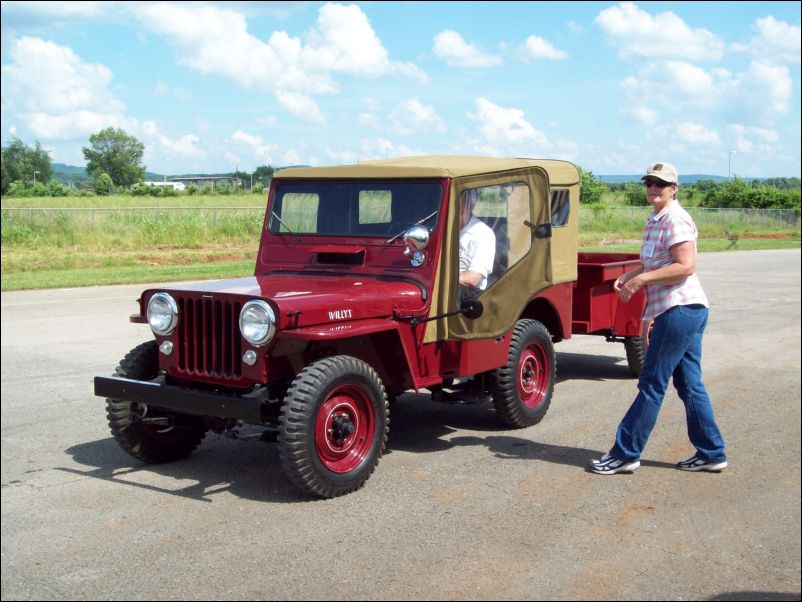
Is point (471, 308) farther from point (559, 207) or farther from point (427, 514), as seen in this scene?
point (559, 207)

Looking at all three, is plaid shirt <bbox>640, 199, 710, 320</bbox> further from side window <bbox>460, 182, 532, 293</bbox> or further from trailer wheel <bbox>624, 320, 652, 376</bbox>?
trailer wheel <bbox>624, 320, 652, 376</bbox>

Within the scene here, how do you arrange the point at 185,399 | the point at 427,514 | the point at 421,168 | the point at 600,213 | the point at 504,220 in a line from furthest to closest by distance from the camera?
1. the point at 600,213
2. the point at 504,220
3. the point at 421,168
4. the point at 185,399
5. the point at 427,514

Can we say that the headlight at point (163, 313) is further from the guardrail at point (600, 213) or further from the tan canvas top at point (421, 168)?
the guardrail at point (600, 213)

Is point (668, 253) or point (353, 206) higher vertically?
point (353, 206)

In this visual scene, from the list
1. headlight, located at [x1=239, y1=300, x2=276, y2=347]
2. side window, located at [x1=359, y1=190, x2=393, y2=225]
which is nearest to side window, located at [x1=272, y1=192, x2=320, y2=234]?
side window, located at [x1=359, y1=190, x2=393, y2=225]

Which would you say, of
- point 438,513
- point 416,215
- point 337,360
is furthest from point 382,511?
point 416,215

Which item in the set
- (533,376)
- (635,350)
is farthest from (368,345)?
(635,350)

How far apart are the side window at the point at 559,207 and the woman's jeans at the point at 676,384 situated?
2.25 meters

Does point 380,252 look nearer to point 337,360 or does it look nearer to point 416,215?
point 416,215

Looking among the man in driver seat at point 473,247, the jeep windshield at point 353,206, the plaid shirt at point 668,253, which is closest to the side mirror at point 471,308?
the man in driver seat at point 473,247

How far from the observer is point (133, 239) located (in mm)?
24656

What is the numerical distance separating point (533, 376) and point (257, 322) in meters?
2.87

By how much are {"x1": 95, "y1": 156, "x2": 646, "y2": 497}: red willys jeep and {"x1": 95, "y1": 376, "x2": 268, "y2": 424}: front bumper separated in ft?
0.04

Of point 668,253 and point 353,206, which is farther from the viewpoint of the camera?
point 353,206
